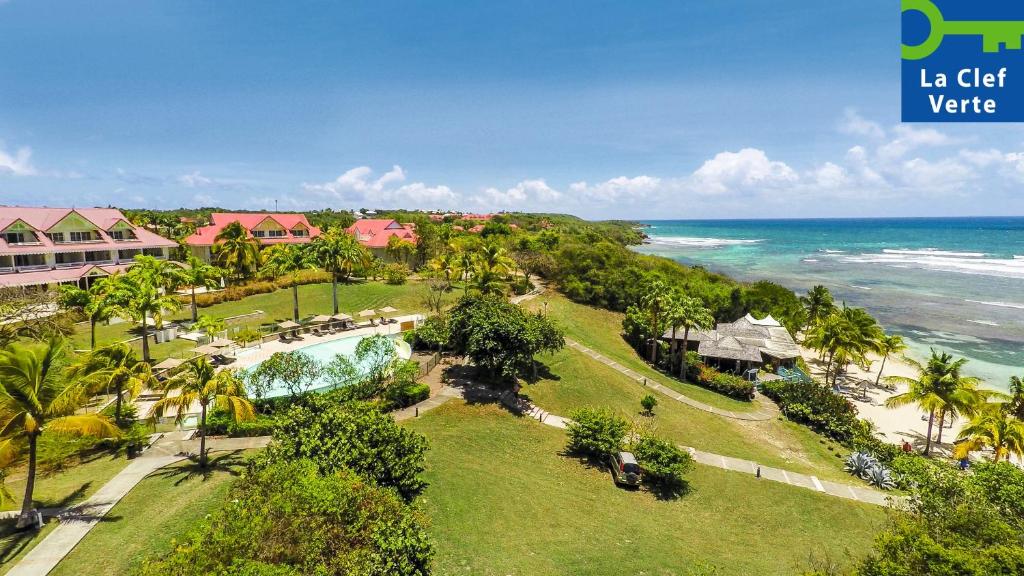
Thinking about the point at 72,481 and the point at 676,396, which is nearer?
the point at 72,481

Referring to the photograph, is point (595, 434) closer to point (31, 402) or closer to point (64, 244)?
point (31, 402)

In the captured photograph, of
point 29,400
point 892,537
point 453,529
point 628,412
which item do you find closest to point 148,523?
point 29,400

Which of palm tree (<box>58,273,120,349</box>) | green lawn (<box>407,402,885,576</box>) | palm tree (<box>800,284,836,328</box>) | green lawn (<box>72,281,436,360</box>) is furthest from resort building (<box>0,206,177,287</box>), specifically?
palm tree (<box>800,284,836,328</box>)

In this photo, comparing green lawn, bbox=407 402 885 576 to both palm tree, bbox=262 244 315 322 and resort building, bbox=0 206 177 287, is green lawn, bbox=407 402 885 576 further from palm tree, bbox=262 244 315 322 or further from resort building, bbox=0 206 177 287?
resort building, bbox=0 206 177 287

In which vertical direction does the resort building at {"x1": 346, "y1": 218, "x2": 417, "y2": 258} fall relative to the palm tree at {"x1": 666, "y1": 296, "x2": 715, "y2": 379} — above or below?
above

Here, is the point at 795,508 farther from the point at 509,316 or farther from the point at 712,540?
the point at 509,316

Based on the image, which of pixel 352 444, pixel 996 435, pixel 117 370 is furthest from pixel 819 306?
pixel 117 370

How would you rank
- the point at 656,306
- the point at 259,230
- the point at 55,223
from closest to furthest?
the point at 656,306 < the point at 55,223 < the point at 259,230
